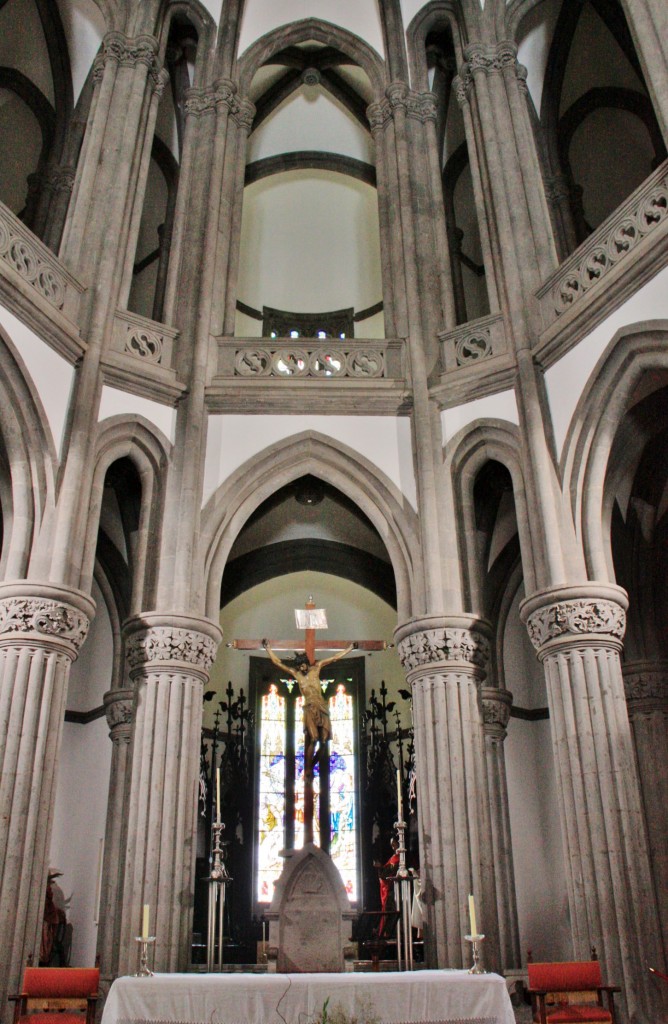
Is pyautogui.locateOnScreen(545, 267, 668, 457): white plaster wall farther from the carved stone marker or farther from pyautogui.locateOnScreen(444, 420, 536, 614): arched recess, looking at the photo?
the carved stone marker

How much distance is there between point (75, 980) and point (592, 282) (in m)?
8.06

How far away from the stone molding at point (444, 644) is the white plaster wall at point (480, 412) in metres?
2.31

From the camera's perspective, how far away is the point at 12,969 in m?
8.22

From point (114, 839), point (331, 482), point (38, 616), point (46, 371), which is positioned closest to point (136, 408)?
point (46, 371)

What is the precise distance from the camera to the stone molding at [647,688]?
12461 millimetres

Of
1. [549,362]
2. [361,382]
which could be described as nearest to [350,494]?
[361,382]

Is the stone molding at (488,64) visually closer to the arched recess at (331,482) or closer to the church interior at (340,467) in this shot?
the church interior at (340,467)

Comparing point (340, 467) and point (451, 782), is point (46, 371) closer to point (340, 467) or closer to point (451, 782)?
point (340, 467)

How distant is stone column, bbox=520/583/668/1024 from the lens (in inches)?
326

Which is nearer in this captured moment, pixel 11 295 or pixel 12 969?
pixel 12 969

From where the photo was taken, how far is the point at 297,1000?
6.70 meters

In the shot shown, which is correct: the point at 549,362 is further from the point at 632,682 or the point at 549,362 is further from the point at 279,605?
the point at 279,605

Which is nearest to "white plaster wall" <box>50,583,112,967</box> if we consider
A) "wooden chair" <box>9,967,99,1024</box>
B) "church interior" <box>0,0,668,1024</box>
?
"church interior" <box>0,0,668,1024</box>

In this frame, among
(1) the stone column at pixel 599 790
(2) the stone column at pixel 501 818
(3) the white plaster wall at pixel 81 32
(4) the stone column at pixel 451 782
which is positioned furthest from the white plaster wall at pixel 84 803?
(3) the white plaster wall at pixel 81 32
